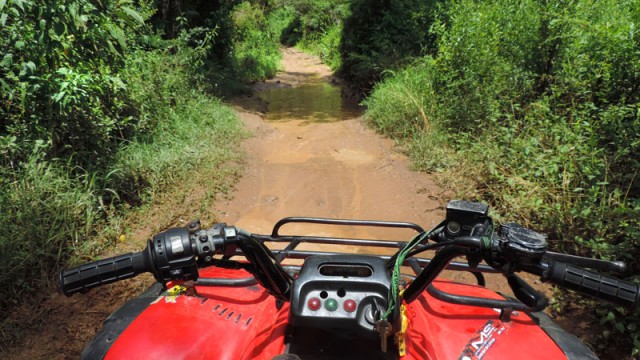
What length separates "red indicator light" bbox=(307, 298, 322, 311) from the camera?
1.16m

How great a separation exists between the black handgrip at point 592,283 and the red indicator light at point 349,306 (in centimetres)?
57

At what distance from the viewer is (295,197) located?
5.41m

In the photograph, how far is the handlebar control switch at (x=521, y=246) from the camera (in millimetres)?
1107

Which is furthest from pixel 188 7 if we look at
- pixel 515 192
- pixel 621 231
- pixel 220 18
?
pixel 621 231

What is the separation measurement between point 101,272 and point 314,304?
648mm

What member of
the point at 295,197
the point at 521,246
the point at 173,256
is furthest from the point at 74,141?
the point at 521,246

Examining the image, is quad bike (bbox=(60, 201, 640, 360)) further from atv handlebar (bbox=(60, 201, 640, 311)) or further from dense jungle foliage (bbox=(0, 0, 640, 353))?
dense jungle foliage (bbox=(0, 0, 640, 353))

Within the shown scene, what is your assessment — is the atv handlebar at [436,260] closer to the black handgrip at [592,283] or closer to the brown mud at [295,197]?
the black handgrip at [592,283]

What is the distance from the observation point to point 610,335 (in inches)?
109

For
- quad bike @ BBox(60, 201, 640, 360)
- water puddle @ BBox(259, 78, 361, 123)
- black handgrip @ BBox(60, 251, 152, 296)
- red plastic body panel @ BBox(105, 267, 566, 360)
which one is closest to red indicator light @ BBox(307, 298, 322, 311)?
quad bike @ BBox(60, 201, 640, 360)

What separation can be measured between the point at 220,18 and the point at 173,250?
11198 mm

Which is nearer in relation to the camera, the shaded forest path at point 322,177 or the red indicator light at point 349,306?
the red indicator light at point 349,306

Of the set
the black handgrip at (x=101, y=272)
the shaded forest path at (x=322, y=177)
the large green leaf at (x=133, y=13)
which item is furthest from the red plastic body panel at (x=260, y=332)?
the shaded forest path at (x=322, y=177)

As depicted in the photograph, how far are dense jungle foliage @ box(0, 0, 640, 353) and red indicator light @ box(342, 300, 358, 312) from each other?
2.46 m
